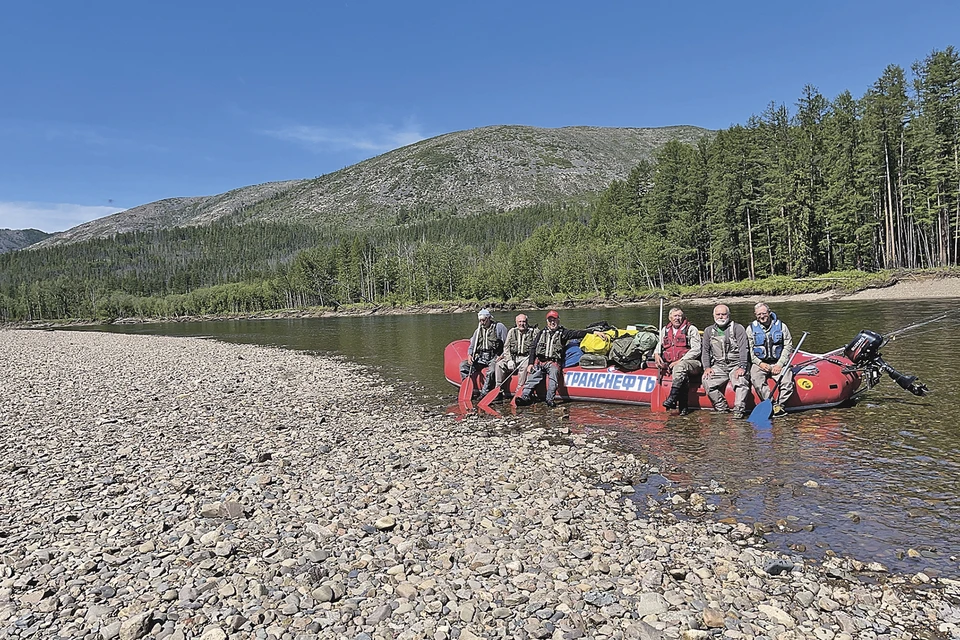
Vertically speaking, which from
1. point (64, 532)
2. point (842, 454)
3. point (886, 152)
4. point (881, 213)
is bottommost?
point (842, 454)

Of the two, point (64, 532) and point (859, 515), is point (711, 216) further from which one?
point (64, 532)

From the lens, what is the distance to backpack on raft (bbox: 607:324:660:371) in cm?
1400

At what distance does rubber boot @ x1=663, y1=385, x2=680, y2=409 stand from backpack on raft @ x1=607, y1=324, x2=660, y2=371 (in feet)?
4.31

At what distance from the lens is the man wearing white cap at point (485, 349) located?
15594 millimetres

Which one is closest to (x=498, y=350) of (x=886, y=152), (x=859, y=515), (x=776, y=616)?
(x=859, y=515)

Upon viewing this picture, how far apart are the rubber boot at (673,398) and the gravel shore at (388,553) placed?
10.1 ft

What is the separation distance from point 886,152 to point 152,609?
230ft

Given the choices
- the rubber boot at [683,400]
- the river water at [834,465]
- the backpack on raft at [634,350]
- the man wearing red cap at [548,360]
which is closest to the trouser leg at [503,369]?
the man wearing red cap at [548,360]

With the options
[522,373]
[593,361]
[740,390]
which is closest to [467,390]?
[522,373]

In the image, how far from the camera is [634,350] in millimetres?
14008

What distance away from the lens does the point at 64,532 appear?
21.7 feet

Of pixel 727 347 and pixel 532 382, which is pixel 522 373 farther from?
pixel 727 347

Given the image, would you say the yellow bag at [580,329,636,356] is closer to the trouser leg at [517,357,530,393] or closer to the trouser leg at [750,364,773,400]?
the trouser leg at [517,357,530,393]

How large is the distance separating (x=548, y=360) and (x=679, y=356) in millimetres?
3340
